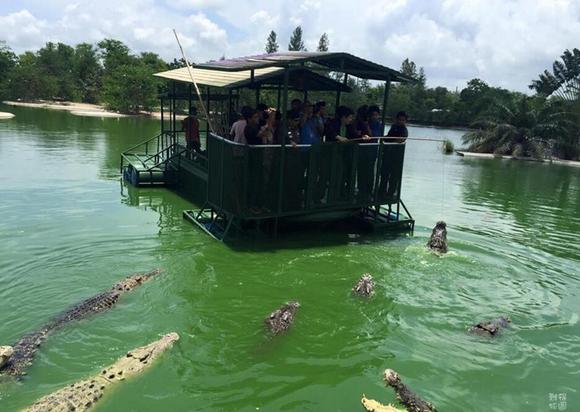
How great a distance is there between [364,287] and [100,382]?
4.40 meters

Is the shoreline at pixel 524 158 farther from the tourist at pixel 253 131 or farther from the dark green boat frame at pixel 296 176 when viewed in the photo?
the tourist at pixel 253 131

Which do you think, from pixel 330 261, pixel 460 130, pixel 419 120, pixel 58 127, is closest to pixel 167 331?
pixel 330 261

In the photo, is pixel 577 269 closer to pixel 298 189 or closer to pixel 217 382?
pixel 298 189

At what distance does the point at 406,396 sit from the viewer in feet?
17.3

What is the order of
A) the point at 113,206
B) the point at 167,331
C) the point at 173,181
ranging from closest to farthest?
the point at 167,331, the point at 113,206, the point at 173,181

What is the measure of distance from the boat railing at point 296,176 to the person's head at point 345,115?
668mm

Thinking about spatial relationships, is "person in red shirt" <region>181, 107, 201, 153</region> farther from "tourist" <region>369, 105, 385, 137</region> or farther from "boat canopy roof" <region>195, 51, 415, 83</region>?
"tourist" <region>369, 105, 385, 137</region>

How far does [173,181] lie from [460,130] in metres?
59.2

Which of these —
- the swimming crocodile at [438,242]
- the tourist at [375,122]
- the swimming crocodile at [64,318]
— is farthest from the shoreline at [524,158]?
the swimming crocodile at [64,318]

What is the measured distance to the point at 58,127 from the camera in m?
34.2

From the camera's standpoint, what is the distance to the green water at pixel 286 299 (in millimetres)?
5664

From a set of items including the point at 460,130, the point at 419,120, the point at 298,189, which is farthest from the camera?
the point at 419,120

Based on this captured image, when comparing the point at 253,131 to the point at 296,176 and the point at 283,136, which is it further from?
the point at 296,176

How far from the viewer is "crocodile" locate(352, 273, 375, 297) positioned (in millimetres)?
8188
